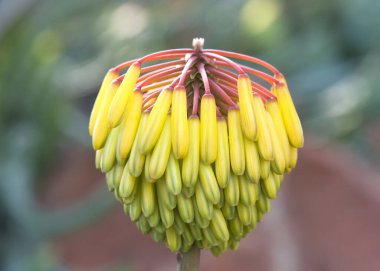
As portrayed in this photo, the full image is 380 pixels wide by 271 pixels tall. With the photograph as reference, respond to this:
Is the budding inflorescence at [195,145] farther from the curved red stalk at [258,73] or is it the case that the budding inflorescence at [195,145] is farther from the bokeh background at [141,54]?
the bokeh background at [141,54]

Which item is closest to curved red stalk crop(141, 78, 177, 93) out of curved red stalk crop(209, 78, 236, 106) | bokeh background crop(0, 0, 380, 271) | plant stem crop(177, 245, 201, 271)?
curved red stalk crop(209, 78, 236, 106)

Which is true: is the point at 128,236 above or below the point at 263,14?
below

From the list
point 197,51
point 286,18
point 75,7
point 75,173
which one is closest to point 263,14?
point 286,18

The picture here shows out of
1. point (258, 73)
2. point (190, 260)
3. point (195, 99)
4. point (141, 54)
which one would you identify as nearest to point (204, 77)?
point (195, 99)

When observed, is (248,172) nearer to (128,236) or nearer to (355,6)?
(128,236)

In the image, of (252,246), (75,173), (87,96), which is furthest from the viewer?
(87,96)
